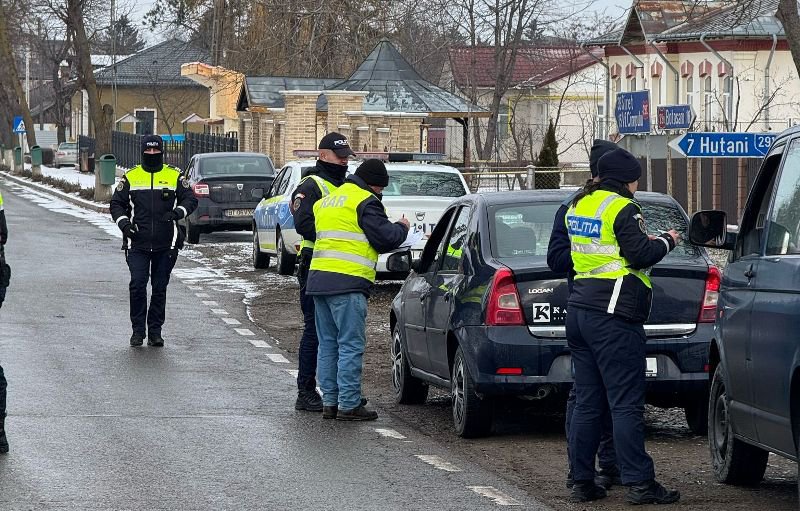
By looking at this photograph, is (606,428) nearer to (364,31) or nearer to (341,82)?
(341,82)

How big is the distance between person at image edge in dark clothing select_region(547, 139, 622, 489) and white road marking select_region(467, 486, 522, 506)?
1.10 ft

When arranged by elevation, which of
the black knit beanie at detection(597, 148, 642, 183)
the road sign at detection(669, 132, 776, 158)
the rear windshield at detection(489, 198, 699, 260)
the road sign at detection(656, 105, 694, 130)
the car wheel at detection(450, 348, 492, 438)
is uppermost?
the road sign at detection(656, 105, 694, 130)

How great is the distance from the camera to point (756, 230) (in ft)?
26.2

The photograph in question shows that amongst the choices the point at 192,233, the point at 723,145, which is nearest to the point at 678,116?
the point at 723,145

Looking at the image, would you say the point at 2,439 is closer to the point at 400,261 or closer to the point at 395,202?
the point at 400,261

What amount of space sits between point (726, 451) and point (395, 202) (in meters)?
10.5

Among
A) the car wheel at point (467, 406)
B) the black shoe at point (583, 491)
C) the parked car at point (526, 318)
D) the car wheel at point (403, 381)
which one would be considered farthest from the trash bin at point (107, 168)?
the black shoe at point (583, 491)

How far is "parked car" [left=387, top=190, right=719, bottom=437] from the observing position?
948 cm

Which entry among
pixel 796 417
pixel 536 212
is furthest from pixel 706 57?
pixel 796 417

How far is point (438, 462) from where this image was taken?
29.7 ft

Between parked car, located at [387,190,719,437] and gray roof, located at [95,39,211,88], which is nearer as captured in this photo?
parked car, located at [387,190,719,437]

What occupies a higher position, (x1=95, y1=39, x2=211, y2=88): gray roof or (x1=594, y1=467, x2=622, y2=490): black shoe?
(x1=95, y1=39, x2=211, y2=88): gray roof

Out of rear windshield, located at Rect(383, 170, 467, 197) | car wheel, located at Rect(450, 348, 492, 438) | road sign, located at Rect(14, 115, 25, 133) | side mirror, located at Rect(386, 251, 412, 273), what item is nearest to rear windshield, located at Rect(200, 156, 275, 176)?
rear windshield, located at Rect(383, 170, 467, 197)

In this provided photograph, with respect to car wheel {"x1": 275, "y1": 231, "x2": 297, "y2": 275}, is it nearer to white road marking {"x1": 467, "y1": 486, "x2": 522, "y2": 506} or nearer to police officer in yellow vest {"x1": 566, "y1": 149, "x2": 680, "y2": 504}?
white road marking {"x1": 467, "y1": 486, "x2": 522, "y2": 506}
